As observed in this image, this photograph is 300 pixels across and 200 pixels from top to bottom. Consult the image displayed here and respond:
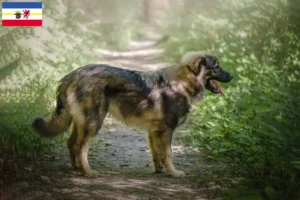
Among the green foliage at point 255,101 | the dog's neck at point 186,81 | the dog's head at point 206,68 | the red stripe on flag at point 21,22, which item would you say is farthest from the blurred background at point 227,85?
the dog's neck at point 186,81

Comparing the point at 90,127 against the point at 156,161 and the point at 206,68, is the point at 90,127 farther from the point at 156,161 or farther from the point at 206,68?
the point at 206,68

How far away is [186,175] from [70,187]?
5.65ft

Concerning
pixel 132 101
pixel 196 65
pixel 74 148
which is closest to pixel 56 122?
pixel 74 148

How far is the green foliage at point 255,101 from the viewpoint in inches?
191

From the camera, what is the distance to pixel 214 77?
19.6ft

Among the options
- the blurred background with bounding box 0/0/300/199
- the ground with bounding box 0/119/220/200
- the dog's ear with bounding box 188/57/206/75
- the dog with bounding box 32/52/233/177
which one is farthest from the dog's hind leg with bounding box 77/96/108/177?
the dog's ear with bounding box 188/57/206/75

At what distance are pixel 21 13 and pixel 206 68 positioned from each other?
2.73 m

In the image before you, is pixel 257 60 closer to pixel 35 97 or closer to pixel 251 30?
pixel 251 30

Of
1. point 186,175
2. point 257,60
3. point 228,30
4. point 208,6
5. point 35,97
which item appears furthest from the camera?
point 208,6

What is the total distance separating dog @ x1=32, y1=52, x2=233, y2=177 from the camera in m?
5.20

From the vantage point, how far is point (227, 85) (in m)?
9.69

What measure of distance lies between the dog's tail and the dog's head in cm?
185

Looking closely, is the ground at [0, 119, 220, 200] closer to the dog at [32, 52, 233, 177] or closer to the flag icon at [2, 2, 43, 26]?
the dog at [32, 52, 233, 177]

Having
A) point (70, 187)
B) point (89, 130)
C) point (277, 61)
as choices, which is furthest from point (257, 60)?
point (70, 187)
